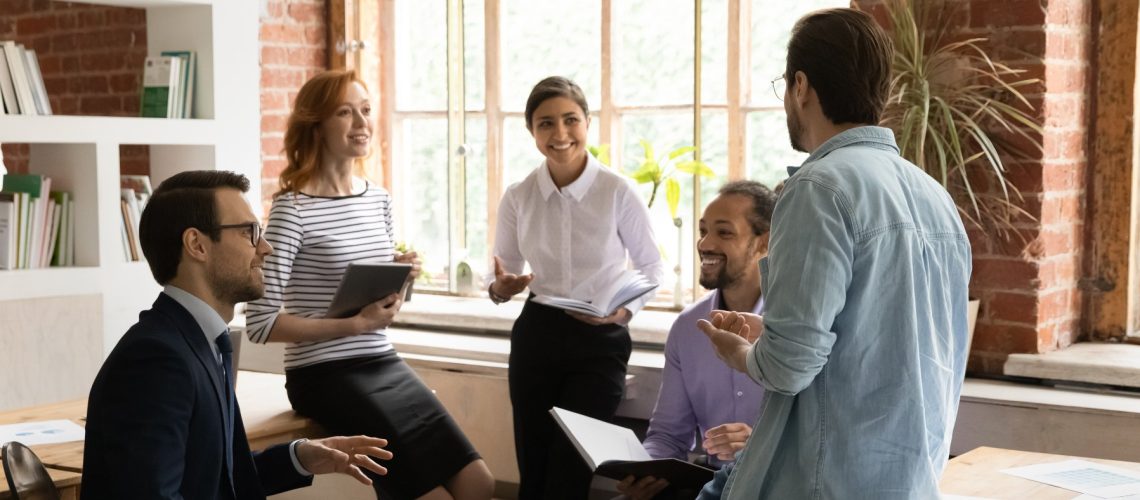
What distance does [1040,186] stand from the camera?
3.59m

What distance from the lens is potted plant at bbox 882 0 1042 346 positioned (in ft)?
11.7

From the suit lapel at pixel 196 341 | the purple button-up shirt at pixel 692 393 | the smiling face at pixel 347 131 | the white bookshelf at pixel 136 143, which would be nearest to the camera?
the suit lapel at pixel 196 341

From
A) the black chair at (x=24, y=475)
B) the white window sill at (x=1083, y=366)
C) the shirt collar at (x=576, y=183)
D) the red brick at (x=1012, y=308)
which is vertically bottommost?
the white window sill at (x=1083, y=366)

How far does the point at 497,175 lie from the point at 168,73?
4.56ft

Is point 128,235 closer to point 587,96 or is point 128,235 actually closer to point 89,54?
point 89,54

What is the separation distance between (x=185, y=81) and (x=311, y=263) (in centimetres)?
169

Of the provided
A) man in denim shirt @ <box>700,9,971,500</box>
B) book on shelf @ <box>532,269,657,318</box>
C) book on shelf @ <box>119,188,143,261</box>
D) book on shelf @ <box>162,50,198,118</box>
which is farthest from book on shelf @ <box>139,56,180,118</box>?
man in denim shirt @ <box>700,9,971,500</box>

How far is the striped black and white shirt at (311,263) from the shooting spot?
3.34 metres

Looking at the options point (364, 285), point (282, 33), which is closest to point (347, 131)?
point (364, 285)

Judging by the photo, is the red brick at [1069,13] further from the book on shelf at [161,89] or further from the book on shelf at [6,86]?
the book on shelf at [6,86]

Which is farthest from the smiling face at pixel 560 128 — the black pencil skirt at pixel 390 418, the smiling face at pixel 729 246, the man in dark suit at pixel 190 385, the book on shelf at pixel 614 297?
the man in dark suit at pixel 190 385

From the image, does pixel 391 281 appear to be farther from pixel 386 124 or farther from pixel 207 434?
pixel 386 124

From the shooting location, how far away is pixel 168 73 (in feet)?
15.3

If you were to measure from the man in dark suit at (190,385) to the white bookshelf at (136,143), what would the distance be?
2.16m
